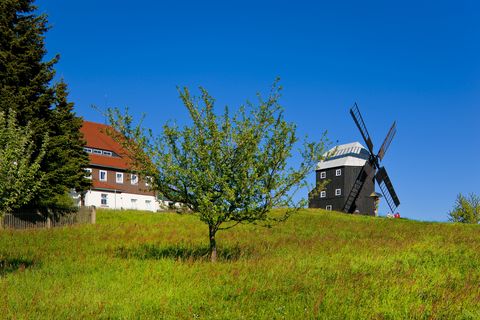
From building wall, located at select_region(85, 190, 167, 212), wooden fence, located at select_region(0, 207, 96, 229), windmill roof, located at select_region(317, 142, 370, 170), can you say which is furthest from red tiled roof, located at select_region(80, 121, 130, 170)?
windmill roof, located at select_region(317, 142, 370, 170)

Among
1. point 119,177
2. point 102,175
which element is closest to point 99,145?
point 102,175

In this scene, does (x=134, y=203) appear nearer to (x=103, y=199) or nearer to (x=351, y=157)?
(x=103, y=199)

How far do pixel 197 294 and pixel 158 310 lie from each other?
147 centimetres

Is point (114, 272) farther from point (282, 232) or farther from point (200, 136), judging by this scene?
point (282, 232)

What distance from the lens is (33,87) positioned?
2989cm

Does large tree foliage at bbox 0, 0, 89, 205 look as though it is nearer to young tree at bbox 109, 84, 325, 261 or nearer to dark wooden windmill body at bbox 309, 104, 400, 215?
young tree at bbox 109, 84, 325, 261

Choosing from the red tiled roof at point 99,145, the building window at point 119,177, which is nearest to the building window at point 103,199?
the building window at point 119,177

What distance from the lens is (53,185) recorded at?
99.9 feet

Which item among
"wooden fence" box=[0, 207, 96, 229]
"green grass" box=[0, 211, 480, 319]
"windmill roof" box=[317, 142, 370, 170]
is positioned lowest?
"green grass" box=[0, 211, 480, 319]

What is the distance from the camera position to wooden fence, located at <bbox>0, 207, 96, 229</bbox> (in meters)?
30.8

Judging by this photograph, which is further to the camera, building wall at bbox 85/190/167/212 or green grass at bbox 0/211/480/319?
building wall at bbox 85/190/167/212

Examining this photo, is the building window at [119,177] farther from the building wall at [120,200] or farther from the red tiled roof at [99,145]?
the building wall at [120,200]

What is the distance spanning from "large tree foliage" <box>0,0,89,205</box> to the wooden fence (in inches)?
51.1

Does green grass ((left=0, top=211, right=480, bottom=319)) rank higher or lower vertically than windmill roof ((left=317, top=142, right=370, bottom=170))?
lower
